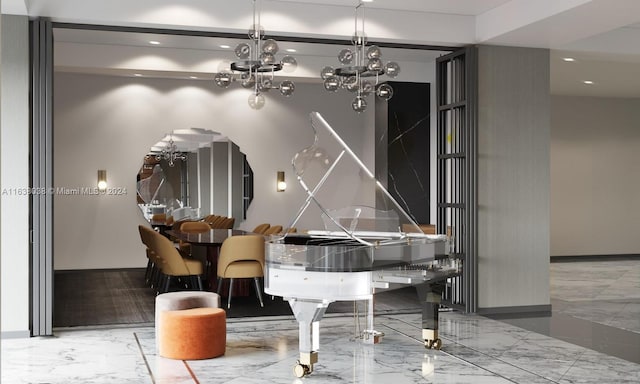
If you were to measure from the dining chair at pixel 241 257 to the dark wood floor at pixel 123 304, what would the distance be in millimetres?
423

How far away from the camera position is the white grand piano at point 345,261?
4645 mm

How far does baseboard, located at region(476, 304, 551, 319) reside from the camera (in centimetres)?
772

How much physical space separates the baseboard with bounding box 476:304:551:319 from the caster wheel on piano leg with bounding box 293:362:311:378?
3.35 metres

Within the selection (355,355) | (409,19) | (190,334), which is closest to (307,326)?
(355,355)

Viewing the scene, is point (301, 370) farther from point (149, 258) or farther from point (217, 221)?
point (217, 221)

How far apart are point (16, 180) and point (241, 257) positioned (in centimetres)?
246

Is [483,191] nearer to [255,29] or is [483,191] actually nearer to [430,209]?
[430,209]

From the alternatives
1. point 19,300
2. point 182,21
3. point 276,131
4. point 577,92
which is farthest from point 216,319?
point 577,92

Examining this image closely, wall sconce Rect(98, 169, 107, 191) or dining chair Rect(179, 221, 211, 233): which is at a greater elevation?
wall sconce Rect(98, 169, 107, 191)

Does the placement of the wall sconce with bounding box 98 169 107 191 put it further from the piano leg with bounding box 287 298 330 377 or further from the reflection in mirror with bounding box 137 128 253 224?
the piano leg with bounding box 287 298 330 377

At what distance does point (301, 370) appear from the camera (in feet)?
16.0

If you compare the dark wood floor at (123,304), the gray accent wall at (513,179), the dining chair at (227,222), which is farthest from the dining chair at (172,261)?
the dining chair at (227,222)

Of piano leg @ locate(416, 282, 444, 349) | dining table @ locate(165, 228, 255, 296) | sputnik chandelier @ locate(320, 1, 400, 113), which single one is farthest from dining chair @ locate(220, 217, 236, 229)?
piano leg @ locate(416, 282, 444, 349)

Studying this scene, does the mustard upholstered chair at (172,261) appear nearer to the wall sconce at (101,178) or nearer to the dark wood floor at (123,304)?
the dark wood floor at (123,304)
